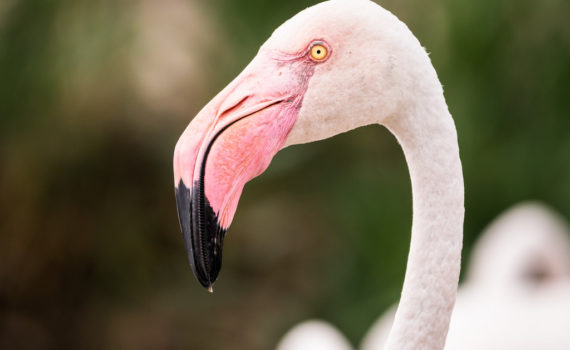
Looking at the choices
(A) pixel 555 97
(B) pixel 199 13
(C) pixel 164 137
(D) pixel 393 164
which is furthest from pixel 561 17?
(C) pixel 164 137

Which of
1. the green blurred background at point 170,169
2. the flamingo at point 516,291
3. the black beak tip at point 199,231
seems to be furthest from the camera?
the green blurred background at point 170,169

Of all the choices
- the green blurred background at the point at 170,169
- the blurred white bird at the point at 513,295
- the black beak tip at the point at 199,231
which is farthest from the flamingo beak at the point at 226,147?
the green blurred background at the point at 170,169

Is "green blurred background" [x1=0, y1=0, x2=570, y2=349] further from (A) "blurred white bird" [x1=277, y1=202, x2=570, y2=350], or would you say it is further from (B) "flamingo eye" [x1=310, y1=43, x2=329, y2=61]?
(B) "flamingo eye" [x1=310, y1=43, x2=329, y2=61]

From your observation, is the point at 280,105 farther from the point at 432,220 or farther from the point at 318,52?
the point at 432,220

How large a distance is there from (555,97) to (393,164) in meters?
0.88

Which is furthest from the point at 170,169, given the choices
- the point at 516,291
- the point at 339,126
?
the point at 339,126

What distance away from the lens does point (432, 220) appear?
1.23 metres

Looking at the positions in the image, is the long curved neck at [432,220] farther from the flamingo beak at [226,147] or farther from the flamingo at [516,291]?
the flamingo at [516,291]

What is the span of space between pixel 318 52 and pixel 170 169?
2.85 metres

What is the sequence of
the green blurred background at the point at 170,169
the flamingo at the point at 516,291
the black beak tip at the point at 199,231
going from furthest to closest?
the green blurred background at the point at 170,169
the flamingo at the point at 516,291
the black beak tip at the point at 199,231

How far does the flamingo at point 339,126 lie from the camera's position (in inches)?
45.7

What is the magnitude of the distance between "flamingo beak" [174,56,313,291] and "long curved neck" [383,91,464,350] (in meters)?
0.20

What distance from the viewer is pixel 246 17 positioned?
3791 millimetres

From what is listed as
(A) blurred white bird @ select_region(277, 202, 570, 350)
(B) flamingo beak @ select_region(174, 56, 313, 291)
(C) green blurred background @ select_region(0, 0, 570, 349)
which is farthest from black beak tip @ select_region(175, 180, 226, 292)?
(C) green blurred background @ select_region(0, 0, 570, 349)
